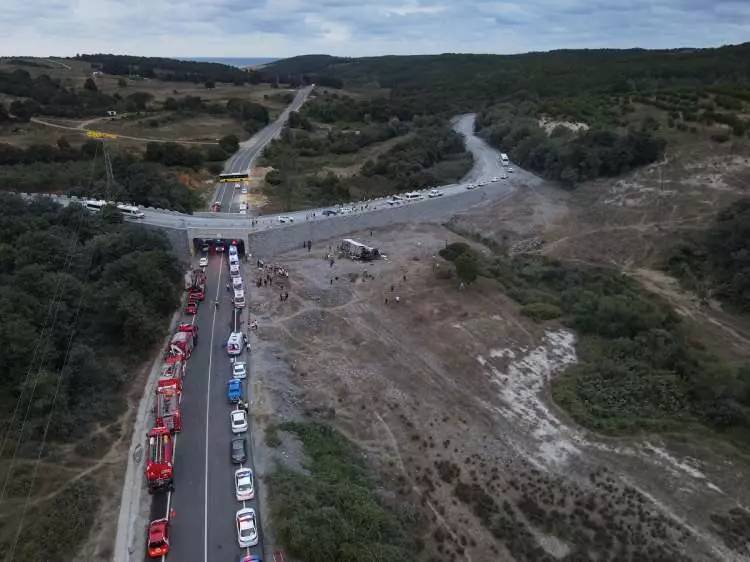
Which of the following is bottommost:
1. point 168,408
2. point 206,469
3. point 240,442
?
point 206,469

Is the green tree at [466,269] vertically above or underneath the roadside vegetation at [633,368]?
above

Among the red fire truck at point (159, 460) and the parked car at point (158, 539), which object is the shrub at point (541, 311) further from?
the parked car at point (158, 539)

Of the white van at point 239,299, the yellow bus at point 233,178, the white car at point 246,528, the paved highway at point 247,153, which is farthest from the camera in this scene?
the yellow bus at point 233,178

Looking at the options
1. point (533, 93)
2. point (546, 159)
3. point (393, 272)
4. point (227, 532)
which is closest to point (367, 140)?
point (546, 159)

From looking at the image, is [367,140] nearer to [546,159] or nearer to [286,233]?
[546,159]

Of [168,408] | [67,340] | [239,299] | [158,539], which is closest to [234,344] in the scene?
[239,299]

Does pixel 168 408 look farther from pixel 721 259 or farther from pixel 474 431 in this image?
pixel 721 259

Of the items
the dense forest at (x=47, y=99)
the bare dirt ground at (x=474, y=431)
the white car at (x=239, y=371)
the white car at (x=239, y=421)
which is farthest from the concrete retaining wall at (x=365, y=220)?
the dense forest at (x=47, y=99)
